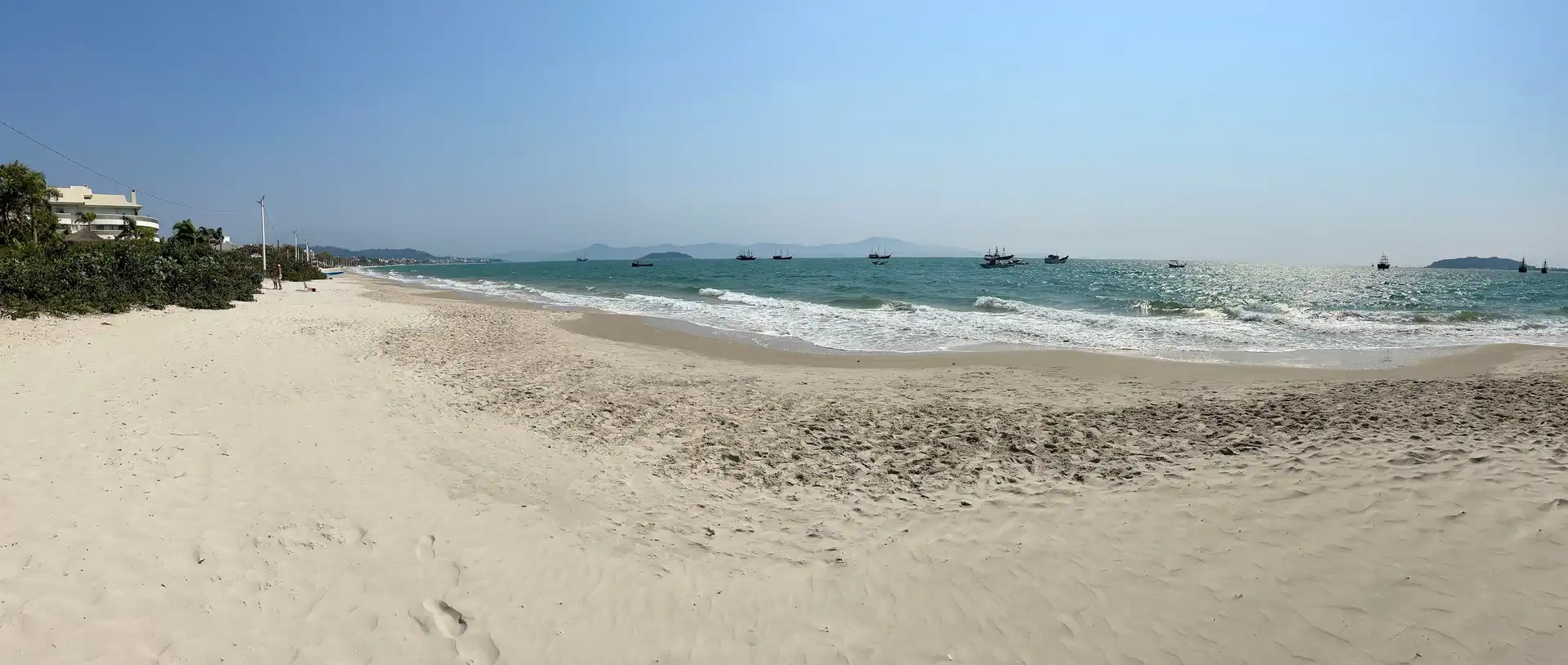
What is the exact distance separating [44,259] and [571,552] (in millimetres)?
19275

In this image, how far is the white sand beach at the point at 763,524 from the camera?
12.4 feet

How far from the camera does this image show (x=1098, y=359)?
45.2ft

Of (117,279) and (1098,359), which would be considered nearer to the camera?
(1098,359)

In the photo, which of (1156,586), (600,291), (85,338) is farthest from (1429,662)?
(600,291)

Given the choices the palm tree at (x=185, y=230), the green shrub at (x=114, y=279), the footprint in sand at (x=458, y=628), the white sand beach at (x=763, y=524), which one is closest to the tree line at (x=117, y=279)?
the green shrub at (x=114, y=279)

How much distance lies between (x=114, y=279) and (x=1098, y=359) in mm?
24602

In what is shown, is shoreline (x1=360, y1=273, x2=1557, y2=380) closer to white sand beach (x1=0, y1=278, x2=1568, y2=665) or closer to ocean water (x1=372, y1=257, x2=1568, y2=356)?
ocean water (x1=372, y1=257, x2=1568, y2=356)

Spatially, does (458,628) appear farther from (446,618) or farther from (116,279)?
(116,279)

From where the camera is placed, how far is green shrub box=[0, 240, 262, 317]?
509 inches

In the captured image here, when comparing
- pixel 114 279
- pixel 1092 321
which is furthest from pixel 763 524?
pixel 114 279

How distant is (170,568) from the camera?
419cm

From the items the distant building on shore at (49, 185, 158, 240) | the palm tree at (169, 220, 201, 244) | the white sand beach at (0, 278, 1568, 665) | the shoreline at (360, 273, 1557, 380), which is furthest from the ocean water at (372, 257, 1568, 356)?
the distant building on shore at (49, 185, 158, 240)

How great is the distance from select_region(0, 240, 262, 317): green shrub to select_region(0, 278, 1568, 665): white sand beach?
5478 millimetres

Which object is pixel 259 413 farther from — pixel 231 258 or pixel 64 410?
pixel 231 258
